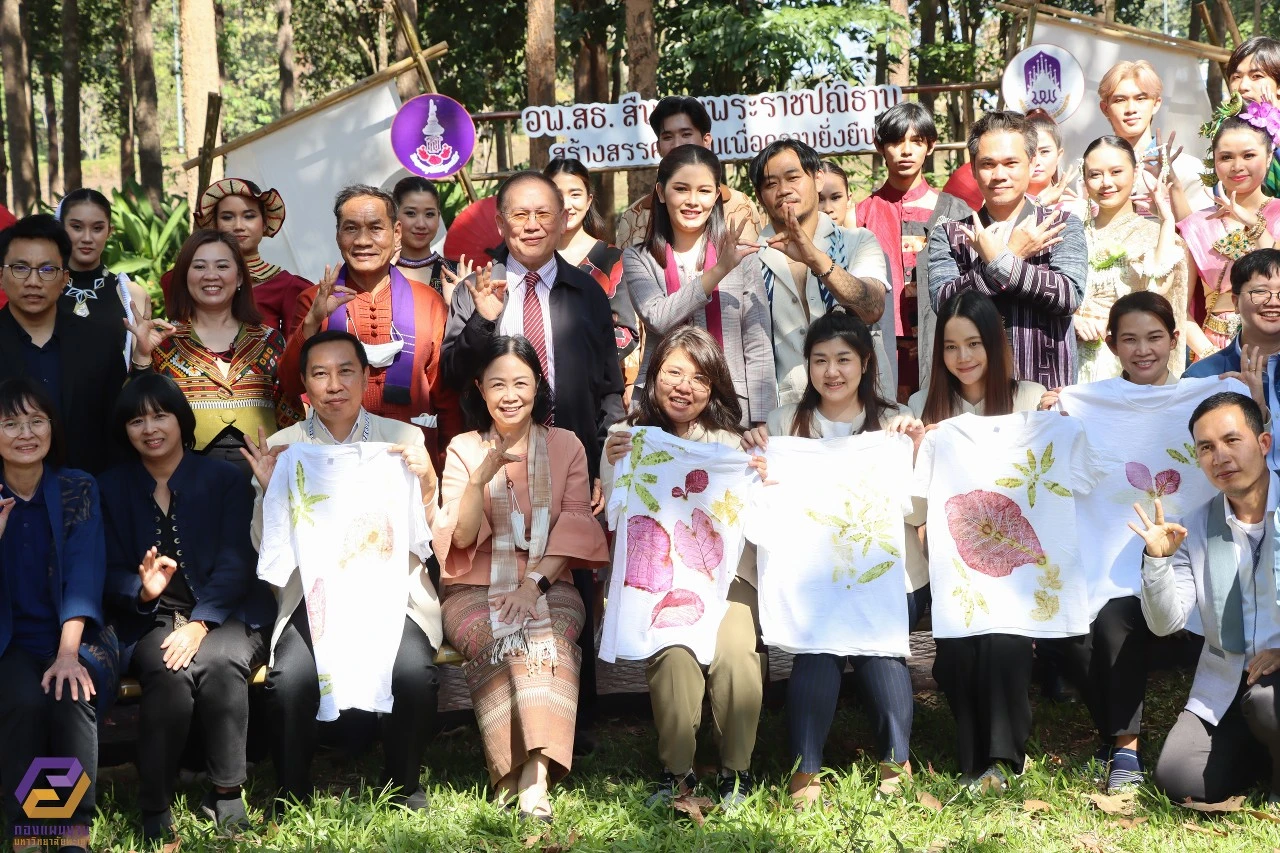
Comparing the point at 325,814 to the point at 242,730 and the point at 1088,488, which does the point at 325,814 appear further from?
the point at 1088,488

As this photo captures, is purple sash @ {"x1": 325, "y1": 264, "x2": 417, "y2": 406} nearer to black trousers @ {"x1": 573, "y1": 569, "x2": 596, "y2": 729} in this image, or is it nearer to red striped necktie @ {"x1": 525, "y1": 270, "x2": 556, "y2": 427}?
red striped necktie @ {"x1": 525, "y1": 270, "x2": 556, "y2": 427}

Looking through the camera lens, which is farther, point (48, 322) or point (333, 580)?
point (48, 322)

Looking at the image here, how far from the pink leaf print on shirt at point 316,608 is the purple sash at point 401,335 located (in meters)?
0.92

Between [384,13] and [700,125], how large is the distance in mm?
13831

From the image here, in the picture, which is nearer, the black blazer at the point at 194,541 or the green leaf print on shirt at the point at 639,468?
the black blazer at the point at 194,541

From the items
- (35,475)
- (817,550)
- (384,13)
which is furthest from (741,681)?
(384,13)

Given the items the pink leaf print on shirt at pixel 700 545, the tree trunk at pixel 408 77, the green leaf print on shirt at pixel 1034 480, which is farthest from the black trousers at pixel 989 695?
the tree trunk at pixel 408 77

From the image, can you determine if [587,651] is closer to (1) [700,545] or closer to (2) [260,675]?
(1) [700,545]

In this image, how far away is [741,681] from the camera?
442 centimetres

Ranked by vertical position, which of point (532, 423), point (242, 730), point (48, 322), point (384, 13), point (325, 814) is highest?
point (384, 13)

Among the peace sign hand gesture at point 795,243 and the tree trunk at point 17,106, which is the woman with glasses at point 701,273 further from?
the tree trunk at point 17,106

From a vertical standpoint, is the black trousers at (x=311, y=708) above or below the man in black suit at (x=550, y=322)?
below

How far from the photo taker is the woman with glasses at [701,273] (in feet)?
16.3

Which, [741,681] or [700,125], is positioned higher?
[700,125]
